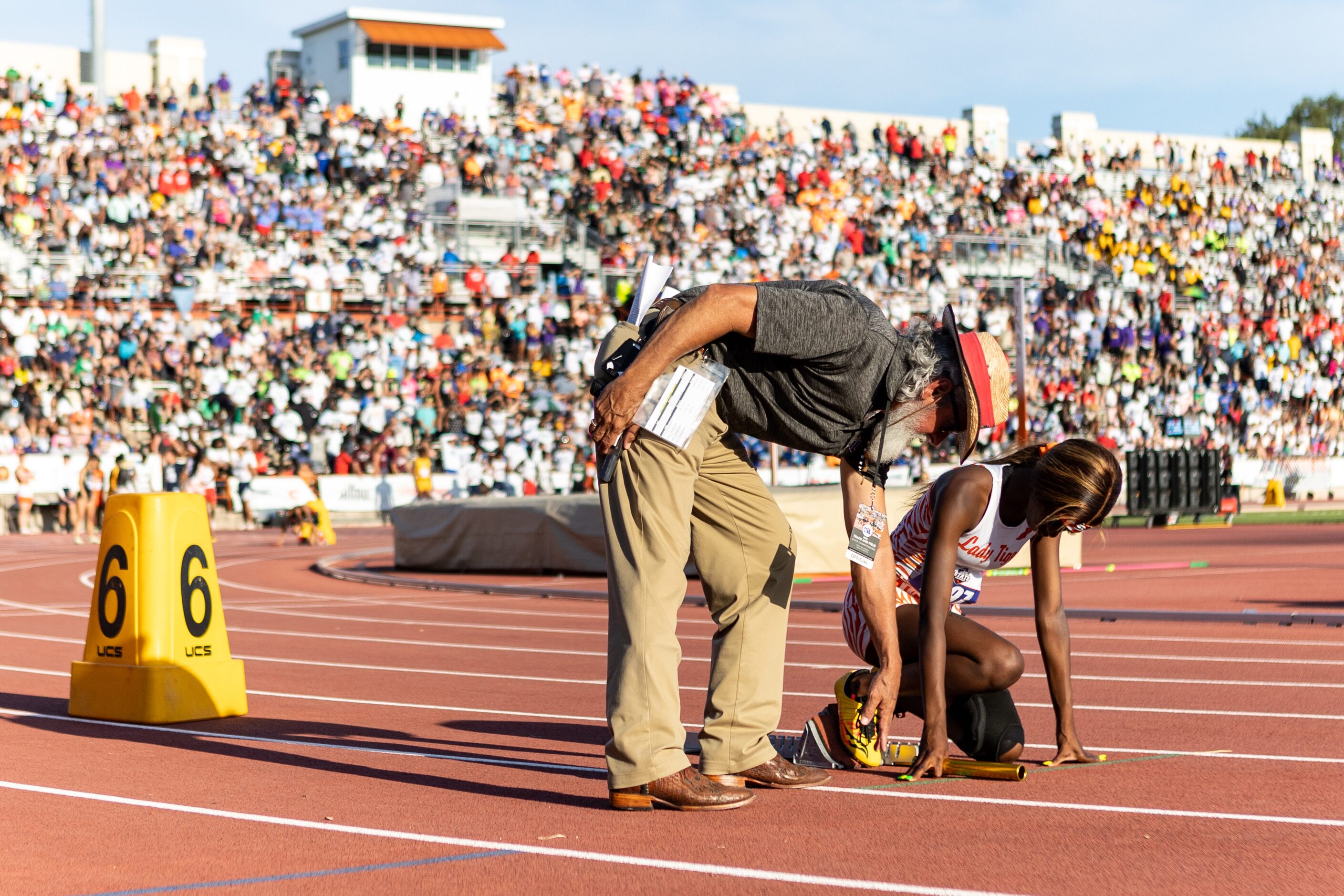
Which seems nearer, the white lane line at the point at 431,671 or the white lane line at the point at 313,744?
the white lane line at the point at 313,744

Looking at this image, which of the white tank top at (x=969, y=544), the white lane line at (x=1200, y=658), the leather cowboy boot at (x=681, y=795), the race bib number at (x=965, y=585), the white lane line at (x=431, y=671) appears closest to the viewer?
the leather cowboy boot at (x=681, y=795)

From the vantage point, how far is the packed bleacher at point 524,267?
28688mm

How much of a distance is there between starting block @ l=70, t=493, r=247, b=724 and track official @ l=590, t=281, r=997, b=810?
10.4 feet

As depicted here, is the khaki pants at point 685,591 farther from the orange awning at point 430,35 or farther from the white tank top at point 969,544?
the orange awning at point 430,35

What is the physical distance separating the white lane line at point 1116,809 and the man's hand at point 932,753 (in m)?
0.11

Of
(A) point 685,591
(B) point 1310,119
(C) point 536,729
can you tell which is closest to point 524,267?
(C) point 536,729

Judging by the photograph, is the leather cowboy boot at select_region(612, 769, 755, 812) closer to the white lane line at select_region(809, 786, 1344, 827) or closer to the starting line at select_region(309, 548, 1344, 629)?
the white lane line at select_region(809, 786, 1344, 827)

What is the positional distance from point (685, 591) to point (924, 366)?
1029 millimetres

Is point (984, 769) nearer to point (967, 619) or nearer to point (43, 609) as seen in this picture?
point (967, 619)

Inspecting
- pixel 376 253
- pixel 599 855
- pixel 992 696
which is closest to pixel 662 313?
pixel 599 855

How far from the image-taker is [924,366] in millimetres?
4754

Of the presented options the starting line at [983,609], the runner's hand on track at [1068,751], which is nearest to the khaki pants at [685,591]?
the runner's hand on track at [1068,751]

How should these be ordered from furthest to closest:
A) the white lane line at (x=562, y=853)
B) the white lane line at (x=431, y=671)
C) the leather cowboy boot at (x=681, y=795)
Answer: the white lane line at (x=431, y=671) < the leather cowboy boot at (x=681, y=795) < the white lane line at (x=562, y=853)

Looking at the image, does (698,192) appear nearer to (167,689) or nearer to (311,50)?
(311,50)
